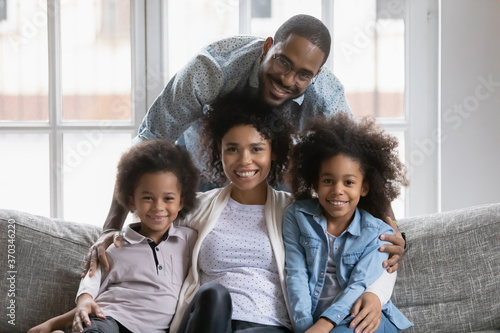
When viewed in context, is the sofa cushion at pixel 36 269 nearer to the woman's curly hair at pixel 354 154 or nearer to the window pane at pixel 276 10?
the woman's curly hair at pixel 354 154

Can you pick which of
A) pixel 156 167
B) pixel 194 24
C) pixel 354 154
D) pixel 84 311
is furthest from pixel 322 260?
pixel 194 24

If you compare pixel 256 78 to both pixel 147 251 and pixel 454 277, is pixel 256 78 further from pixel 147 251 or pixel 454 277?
pixel 454 277

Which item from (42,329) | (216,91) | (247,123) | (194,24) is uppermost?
(194,24)

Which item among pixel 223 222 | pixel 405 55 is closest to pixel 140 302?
pixel 223 222

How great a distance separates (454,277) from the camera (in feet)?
5.78

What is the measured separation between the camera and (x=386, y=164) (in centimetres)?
173

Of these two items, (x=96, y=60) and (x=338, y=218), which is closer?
(x=338, y=218)

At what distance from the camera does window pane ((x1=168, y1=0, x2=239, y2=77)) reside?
244cm

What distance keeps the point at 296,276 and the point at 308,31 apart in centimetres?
69

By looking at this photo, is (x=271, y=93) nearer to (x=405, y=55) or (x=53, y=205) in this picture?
(x=405, y=55)

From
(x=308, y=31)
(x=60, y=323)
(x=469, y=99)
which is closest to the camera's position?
(x=60, y=323)

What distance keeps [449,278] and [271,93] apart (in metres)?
0.75

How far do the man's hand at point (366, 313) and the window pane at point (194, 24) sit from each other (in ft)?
4.26

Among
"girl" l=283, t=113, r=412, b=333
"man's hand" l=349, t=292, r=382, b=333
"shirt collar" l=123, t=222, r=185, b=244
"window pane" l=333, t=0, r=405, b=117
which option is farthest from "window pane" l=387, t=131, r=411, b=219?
"shirt collar" l=123, t=222, r=185, b=244
